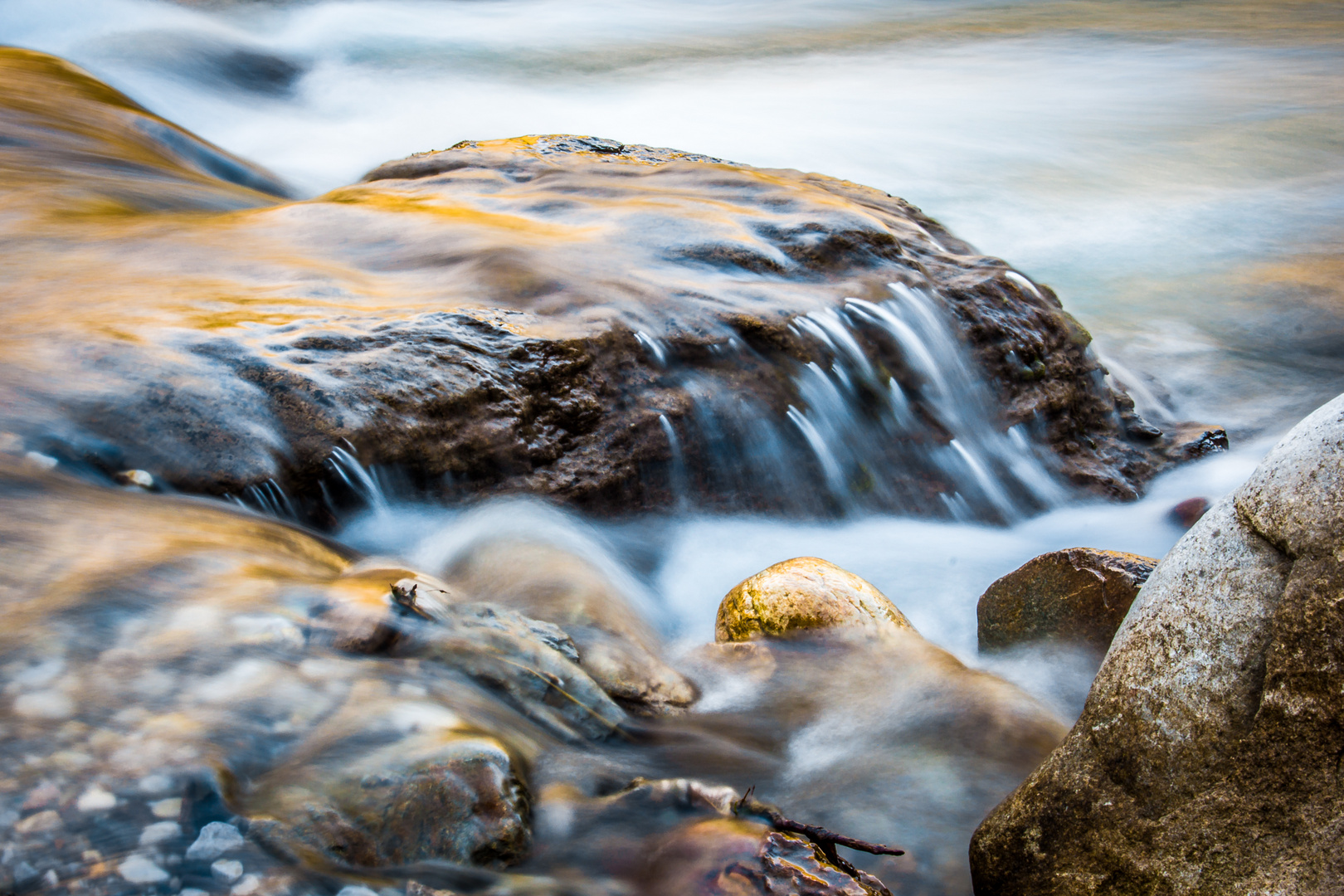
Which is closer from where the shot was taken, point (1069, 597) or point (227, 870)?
point (227, 870)

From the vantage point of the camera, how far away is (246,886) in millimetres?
1950

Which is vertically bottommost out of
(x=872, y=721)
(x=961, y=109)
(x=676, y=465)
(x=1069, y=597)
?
(x=872, y=721)

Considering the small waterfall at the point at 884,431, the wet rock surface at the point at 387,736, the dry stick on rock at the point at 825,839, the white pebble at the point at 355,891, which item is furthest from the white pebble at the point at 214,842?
the small waterfall at the point at 884,431

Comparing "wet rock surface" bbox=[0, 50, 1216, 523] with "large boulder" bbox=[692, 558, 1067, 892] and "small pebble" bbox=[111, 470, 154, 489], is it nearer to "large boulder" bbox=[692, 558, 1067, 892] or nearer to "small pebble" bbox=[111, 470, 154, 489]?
"small pebble" bbox=[111, 470, 154, 489]

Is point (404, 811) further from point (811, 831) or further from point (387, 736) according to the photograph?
point (811, 831)

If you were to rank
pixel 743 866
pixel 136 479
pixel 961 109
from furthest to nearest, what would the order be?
pixel 961 109, pixel 136 479, pixel 743 866

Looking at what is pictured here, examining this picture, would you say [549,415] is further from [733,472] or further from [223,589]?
[223,589]

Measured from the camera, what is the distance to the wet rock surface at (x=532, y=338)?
404 centimetres

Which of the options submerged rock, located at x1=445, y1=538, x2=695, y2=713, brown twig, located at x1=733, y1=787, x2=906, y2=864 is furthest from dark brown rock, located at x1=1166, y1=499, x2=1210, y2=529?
brown twig, located at x1=733, y1=787, x2=906, y2=864

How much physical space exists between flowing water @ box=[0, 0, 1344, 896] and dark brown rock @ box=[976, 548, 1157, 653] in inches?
5.2

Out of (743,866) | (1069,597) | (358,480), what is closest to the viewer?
(743,866)

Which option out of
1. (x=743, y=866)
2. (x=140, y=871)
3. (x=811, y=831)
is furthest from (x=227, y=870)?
(x=811, y=831)

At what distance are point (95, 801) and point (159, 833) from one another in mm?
168

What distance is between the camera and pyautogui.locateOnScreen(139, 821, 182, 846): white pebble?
1.97 meters
